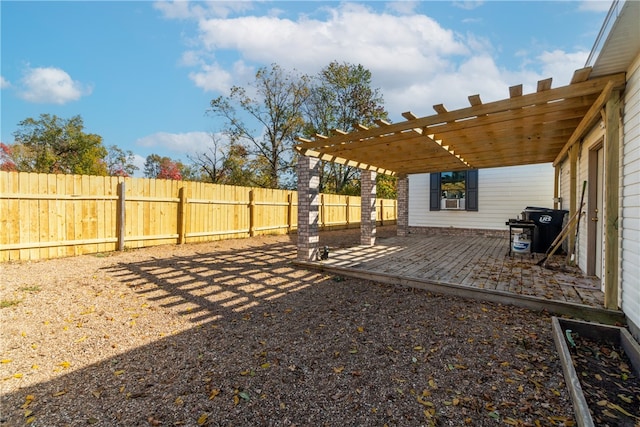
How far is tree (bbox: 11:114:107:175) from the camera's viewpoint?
17909 mm

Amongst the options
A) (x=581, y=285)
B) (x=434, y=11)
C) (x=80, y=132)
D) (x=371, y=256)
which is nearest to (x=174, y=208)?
(x=371, y=256)

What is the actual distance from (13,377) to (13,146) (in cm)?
2350

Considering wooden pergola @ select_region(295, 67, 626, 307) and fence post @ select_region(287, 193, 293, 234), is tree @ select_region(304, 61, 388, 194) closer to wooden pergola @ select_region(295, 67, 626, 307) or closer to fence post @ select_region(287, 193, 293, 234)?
fence post @ select_region(287, 193, 293, 234)

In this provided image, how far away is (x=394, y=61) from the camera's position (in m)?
9.26

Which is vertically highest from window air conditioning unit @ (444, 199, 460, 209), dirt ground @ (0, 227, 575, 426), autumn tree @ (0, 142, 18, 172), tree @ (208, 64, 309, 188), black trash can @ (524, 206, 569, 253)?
tree @ (208, 64, 309, 188)

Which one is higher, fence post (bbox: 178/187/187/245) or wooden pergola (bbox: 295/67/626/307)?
wooden pergola (bbox: 295/67/626/307)

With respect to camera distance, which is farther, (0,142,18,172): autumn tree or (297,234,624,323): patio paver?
(0,142,18,172): autumn tree

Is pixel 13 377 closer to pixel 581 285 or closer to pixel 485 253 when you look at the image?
pixel 581 285

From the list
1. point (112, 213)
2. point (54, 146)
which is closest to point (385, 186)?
point (112, 213)

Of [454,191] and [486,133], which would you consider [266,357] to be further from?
[454,191]

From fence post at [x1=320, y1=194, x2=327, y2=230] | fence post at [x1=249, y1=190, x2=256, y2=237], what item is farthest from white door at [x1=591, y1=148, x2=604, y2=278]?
fence post at [x1=320, y1=194, x2=327, y2=230]

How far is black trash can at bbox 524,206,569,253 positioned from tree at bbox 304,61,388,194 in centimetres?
1309

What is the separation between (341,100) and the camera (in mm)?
19203

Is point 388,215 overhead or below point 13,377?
overhead
